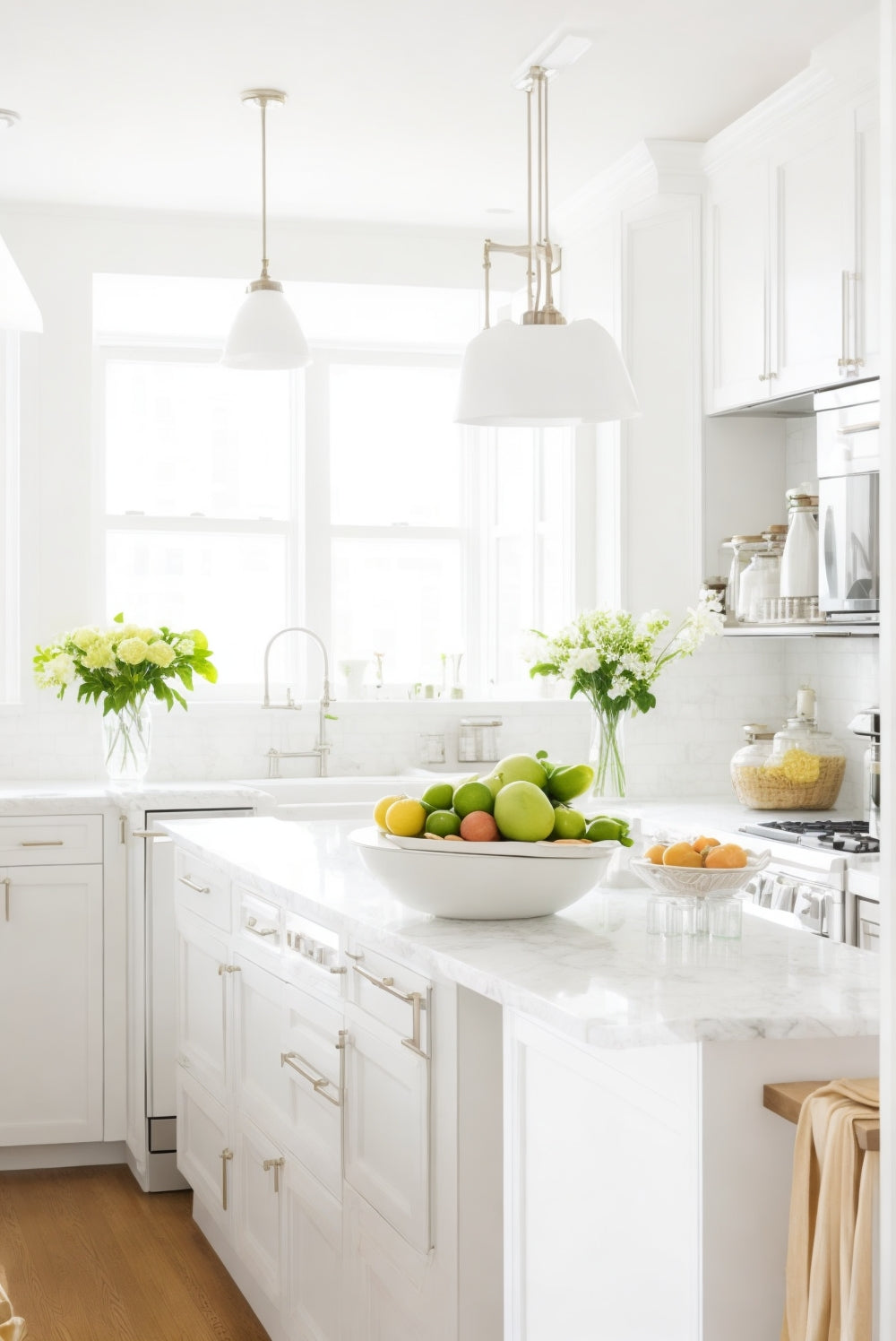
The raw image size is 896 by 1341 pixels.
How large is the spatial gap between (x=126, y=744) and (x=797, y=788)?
2.00 metres

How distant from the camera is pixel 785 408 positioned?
4.36 metres

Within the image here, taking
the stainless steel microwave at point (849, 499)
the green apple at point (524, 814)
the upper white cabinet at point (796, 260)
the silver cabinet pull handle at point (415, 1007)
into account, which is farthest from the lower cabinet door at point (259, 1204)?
the upper white cabinet at point (796, 260)

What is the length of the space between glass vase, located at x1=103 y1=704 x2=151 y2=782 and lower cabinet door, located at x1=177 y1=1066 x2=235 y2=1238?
1.09m

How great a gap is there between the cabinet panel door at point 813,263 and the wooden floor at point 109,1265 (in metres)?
2.76

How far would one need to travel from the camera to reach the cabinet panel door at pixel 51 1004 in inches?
161

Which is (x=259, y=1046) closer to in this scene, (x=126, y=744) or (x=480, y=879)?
(x=480, y=879)

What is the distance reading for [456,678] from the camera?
215 inches

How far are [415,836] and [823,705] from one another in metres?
2.75

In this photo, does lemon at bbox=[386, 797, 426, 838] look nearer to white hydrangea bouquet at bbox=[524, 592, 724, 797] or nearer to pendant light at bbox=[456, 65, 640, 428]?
pendant light at bbox=[456, 65, 640, 428]

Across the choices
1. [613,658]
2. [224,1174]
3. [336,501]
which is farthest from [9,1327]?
[336,501]

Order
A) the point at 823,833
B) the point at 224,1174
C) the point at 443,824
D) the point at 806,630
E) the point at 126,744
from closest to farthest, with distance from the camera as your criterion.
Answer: the point at 443,824, the point at 224,1174, the point at 823,833, the point at 806,630, the point at 126,744

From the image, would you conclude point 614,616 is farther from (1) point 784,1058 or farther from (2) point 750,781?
(1) point 784,1058

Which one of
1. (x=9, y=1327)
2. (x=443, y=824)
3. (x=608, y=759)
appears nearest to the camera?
(x=9, y=1327)

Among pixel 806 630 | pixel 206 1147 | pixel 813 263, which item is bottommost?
pixel 206 1147
